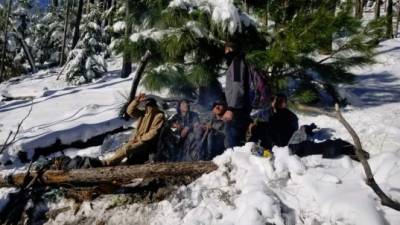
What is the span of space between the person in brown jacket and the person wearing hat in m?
0.86

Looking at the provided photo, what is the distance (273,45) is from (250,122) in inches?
60.1

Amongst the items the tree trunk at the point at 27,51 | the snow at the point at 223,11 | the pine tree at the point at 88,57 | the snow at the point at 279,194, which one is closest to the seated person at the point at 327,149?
the snow at the point at 279,194

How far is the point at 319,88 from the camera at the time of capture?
305 inches

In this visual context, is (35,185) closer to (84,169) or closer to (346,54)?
(84,169)

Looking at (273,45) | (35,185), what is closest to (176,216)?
(35,185)

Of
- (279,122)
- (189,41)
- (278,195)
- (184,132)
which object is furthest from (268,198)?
(189,41)

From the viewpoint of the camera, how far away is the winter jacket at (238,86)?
578 centimetres

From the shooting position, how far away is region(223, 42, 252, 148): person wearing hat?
5.75 m

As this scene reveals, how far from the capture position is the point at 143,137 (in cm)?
581

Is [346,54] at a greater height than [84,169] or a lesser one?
greater

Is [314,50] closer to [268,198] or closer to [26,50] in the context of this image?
[268,198]

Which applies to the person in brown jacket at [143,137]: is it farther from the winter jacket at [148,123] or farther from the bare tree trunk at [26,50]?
the bare tree trunk at [26,50]

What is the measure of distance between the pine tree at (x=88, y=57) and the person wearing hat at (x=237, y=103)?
14302 millimetres

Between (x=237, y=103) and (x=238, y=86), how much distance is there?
0.21 metres
